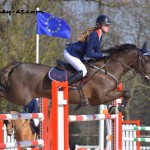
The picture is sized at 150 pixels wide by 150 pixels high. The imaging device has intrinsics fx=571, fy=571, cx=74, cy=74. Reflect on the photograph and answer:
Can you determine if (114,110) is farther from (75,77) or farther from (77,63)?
(77,63)

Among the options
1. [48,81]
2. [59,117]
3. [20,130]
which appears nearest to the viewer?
[59,117]

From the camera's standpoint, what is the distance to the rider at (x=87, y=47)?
9.14 m

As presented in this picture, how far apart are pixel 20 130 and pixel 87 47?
3.22 m

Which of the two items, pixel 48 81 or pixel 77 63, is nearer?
pixel 77 63

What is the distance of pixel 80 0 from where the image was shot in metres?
20.1

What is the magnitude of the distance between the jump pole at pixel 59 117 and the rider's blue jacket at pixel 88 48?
214 centimetres

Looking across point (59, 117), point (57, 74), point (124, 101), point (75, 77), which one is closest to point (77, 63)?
point (75, 77)

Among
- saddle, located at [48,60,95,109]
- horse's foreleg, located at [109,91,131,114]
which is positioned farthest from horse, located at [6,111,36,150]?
horse's foreleg, located at [109,91,131,114]

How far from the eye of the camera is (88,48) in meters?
9.12

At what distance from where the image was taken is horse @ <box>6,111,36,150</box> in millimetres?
11578

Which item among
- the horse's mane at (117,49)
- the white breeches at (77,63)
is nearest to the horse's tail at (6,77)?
the white breeches at (77,63)

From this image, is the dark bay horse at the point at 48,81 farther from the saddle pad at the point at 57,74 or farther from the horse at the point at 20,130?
the horse at the point at 20,130

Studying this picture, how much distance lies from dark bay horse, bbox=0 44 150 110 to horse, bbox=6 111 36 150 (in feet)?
7.17

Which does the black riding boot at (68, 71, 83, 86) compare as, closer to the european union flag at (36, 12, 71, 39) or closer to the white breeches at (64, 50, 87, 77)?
the white breeches at (64, 50, 87, 77)
